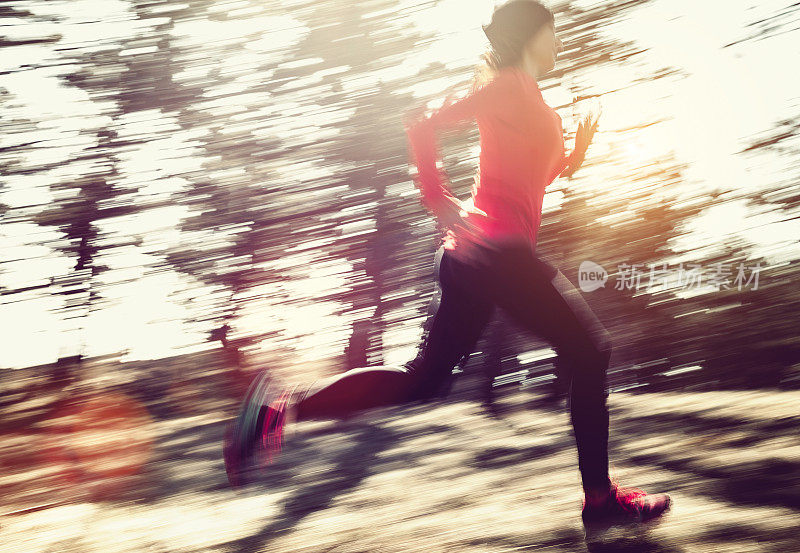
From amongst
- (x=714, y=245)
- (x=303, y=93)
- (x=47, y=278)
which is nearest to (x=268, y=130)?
(x=303, y=93)

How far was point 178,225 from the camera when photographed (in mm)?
7617

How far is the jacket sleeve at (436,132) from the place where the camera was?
6.12 feet

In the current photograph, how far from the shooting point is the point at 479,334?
76.8 inches

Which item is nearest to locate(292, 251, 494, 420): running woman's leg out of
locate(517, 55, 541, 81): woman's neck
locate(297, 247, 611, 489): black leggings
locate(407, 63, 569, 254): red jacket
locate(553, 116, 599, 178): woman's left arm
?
locate(297, 247, 611, 489): black leggings

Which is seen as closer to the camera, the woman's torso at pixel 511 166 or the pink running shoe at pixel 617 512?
the woman's torso at pixel 511 166

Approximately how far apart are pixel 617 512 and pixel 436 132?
1323 mm

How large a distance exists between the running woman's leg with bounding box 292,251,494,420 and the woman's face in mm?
652

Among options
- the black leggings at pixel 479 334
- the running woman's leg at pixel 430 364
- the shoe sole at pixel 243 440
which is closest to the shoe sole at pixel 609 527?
the black leggings at pixel 479 334

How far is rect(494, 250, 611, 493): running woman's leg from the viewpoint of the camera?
186 centimetres

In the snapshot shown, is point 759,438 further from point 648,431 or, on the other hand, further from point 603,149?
point 603,149

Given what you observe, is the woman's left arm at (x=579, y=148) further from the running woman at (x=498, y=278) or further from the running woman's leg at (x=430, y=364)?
the running woman's leg at (x=430, y=364)

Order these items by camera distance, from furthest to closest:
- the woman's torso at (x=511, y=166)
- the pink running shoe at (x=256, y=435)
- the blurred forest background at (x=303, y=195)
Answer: the blurred forest background at (x=303, y=195)
the pink running shoe at (x=256, y=435)
the woman's torso at (x=511, y=166)

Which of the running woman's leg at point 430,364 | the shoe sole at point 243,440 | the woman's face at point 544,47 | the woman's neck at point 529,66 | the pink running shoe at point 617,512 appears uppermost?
the woman's face at point 544,47

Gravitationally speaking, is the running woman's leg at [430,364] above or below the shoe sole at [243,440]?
above
